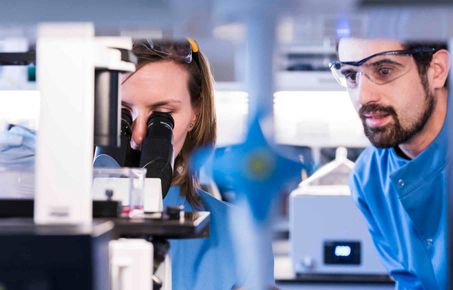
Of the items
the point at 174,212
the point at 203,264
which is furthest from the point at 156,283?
the point at 203,264

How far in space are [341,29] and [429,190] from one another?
2935 millimetres

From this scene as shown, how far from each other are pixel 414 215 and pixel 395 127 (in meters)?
0.48

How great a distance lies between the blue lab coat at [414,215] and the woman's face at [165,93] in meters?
1.10

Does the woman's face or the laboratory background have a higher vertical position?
the woman's face

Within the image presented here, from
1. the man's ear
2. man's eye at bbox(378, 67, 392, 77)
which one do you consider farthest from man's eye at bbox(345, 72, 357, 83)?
the man's ear

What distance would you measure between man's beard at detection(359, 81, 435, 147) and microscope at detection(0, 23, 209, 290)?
88.5 inches

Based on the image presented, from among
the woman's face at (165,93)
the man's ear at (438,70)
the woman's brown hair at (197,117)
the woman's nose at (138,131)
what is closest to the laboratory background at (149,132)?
the woman's nose at (138,131)

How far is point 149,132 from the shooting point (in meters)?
2.65

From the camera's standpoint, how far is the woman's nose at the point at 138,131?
3.16 m

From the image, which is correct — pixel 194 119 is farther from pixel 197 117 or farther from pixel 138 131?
pixel 138 131

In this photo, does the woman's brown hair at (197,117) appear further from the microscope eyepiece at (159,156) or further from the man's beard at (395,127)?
the microscope eyepiece at (159,156)

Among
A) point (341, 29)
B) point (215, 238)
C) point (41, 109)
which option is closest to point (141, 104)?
point (215, 238)

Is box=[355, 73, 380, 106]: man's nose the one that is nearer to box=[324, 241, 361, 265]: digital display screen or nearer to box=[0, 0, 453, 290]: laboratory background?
box=[324, 241, 361, 265]: digital display screen

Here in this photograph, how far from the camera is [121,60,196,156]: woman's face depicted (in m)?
3.49
